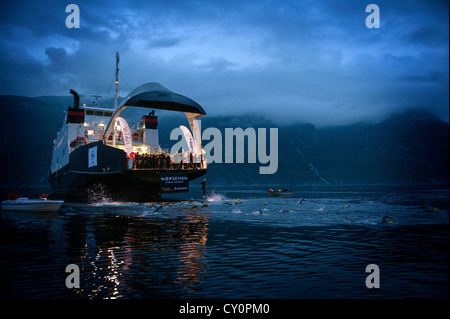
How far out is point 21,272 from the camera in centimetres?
884

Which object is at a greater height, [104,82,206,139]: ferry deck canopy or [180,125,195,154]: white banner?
[104,82,206,139]: ferry deck canopy

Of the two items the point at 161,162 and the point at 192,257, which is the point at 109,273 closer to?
the point at 192,257

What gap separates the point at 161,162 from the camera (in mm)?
32156

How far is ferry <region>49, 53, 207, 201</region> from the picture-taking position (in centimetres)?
3064

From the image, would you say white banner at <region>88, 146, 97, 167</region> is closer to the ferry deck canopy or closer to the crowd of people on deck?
the ferry deck canopy

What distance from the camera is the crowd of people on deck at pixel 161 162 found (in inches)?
1207

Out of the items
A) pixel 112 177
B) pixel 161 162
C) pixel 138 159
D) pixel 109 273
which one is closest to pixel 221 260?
pixel 109 273

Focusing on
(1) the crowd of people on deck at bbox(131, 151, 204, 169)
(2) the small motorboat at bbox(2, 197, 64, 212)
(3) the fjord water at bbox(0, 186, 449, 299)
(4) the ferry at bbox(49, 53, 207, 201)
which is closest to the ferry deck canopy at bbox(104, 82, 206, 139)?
(4) the ferry at bbox(49, 53, 207, 201)

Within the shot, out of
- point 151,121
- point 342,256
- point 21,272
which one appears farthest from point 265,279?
point 151,121

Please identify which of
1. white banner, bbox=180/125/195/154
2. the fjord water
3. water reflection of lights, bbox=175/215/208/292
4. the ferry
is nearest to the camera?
the fjord water

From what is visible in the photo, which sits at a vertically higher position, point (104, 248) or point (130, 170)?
point (130, 170)

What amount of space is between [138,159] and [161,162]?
2.47m
